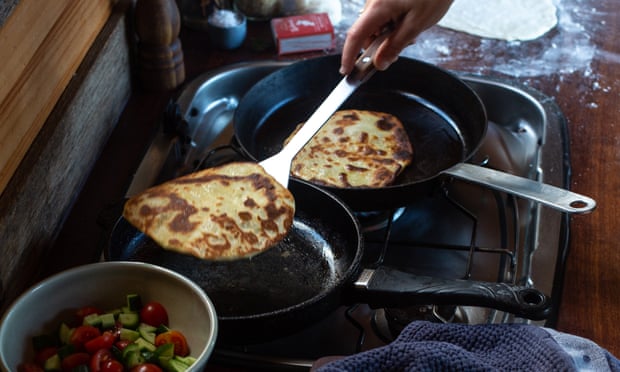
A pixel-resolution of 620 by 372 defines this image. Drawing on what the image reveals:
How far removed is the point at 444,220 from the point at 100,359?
692 millimetres

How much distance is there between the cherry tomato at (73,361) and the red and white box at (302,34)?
99 cm

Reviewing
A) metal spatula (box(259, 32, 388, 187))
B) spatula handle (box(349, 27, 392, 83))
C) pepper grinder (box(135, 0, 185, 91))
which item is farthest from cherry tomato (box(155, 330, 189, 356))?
pepper grinder (box(135, 0, 185, 91))

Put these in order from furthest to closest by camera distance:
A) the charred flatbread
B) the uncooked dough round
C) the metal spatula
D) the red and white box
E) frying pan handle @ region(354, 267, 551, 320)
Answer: the uncooked dough round, the red and white box, the charred flatbread, the metal spatula, frying pan handle @ region(354, 267, 551, 320)

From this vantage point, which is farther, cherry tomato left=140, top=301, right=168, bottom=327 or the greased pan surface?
the greased pan surface

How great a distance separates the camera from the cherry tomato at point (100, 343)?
2.66 feet

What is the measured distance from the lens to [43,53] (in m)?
1.11

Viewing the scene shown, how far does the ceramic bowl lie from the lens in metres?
1.64

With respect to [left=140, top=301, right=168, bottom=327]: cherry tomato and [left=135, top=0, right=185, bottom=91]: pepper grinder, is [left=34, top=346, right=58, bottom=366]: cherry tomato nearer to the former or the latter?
[left=140, top=301, right=168, bottom=327]: cherry tomato

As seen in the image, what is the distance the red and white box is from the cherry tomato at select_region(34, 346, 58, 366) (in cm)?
99

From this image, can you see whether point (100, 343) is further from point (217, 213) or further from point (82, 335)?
point (217, 213)

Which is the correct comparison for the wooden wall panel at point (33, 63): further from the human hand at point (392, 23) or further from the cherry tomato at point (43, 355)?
the human hand at point (392, 23)

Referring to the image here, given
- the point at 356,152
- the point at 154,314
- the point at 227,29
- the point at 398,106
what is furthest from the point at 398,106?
the point at 154,314

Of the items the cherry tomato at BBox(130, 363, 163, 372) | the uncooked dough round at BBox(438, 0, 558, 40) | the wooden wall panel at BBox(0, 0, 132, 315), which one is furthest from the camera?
the uncooked dough round at BBox(438, 0, 558, 40)

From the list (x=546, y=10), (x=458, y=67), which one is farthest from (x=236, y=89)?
(x=546, y=10)
